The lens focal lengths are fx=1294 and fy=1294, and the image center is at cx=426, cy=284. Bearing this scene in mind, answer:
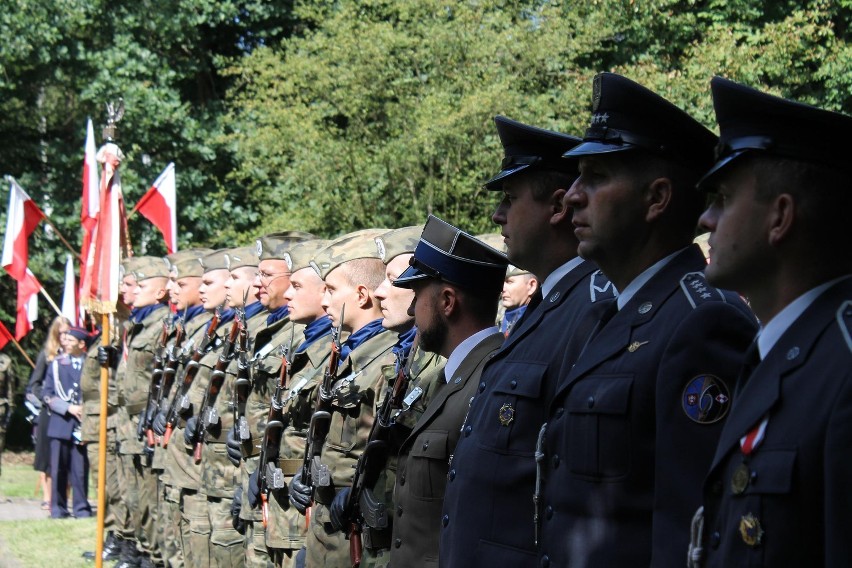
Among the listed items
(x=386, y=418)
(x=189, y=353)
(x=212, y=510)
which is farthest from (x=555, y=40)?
(x=386, y=418)

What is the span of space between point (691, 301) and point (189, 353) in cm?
777

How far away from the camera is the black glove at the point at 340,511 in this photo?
552 cm

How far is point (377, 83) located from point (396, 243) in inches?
360

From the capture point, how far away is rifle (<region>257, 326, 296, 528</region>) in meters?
7.11

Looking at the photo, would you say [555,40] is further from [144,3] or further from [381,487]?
[381,487]

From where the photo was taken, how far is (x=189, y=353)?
34.1ft

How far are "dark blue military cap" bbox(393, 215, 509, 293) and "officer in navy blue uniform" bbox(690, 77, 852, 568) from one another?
2.13 meters

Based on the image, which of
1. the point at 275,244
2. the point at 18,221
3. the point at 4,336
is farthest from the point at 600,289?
the point at 4,336

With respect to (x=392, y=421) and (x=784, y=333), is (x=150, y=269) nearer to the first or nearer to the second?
(x=392, y=421)

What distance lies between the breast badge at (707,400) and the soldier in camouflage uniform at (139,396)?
888cm

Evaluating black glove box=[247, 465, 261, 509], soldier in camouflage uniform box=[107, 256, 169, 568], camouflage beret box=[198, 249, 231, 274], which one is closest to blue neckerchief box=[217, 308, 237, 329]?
camouflage beret box=[198, 249, 231, 274]

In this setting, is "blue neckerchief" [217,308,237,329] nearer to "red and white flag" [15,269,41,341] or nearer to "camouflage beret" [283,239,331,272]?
"camouflage beret" [283,239,331,272]

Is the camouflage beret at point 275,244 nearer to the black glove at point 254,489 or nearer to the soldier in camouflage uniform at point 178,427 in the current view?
the soldier in camouflage uniform at point 178,427

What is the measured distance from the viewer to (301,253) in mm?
7750
